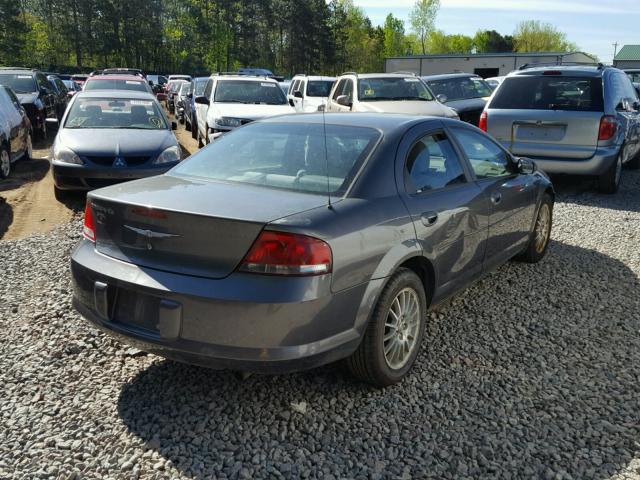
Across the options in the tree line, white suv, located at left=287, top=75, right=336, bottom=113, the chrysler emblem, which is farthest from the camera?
the tree line

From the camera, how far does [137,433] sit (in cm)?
313

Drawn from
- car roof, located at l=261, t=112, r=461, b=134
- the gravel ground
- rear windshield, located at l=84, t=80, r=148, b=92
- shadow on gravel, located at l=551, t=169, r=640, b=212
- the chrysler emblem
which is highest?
rear windshield, located at l=84, t=80, r=148, b=92

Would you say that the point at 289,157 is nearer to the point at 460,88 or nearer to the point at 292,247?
the point at 292,247

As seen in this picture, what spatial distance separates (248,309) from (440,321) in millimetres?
2188

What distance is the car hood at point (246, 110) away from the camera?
482 inches

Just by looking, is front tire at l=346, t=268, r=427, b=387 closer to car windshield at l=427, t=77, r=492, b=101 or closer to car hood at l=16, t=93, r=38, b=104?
car windshield at l=427, t=77, r=492, b=101

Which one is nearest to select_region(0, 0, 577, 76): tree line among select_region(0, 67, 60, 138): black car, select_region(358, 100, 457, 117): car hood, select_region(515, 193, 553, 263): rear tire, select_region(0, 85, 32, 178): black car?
select_region(0, 67, 60, 138): black car

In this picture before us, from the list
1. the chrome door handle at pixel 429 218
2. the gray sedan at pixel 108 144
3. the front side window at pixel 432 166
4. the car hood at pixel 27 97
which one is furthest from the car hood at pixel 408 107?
the car hood at pixel 27 97

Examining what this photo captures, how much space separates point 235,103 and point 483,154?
9068mm

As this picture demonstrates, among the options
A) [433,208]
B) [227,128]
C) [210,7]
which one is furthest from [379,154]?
[210,7]

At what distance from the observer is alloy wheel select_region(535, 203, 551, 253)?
5.95m

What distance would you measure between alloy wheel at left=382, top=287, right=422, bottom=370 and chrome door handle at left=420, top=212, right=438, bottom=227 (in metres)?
0.43

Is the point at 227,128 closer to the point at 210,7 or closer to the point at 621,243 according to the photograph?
the point at 621,243

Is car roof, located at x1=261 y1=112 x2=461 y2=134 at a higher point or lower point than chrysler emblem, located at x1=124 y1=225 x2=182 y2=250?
higher
